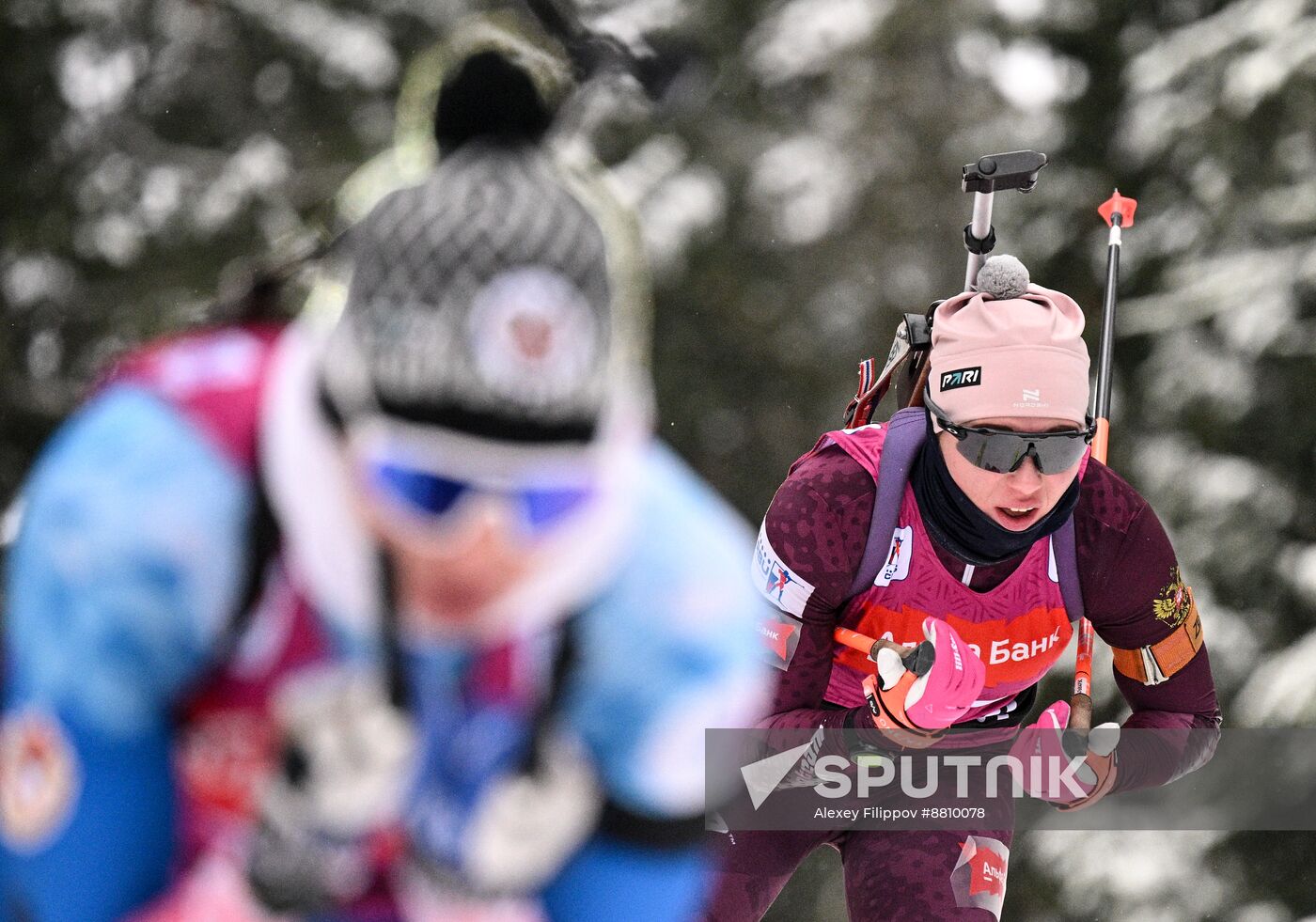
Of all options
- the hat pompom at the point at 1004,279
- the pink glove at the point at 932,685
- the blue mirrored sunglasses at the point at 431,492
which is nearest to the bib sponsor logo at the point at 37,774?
the blue mirrored sunglasses at the point at 431,492

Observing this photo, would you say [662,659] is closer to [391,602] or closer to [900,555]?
[391,602]

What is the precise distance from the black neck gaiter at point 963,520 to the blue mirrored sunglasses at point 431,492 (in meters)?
2.01

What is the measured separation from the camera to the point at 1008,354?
11.2ft

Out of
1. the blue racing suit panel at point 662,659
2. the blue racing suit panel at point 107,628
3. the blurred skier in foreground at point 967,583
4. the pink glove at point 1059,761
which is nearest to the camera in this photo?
the blue racing suit panel at point 107,628

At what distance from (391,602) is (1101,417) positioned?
311 cm

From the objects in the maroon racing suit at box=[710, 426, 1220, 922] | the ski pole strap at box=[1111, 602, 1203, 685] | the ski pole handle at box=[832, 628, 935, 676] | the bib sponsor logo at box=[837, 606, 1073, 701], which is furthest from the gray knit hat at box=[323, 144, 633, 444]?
the ski pole strap at box=[1111, 602, 1203, 685]

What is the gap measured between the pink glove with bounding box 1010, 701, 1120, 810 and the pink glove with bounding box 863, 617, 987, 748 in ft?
1.31

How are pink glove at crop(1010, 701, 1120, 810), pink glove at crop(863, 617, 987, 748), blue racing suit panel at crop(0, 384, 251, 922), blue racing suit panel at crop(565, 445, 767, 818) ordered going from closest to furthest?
blue racing suit panel at crop(0, 384, 251, 922) < blue racing suit panel at crop(565, 445, 767, 818) < pink glove at crop(863, 617, 987, 748) < pink glove at crop(1010, 701, 1120, 810)

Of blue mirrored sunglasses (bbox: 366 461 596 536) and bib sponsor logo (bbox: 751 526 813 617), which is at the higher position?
blue mirrored sunglasses (bbox: 366 461 596 536)

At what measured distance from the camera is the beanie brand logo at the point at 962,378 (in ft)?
11.3

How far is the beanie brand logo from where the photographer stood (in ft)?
11.3

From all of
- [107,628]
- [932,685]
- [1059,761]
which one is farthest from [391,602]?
[1059,761]

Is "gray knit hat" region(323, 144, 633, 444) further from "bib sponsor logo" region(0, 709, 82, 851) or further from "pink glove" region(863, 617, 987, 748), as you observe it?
"pink glove" region(863, 617, 987, 748)

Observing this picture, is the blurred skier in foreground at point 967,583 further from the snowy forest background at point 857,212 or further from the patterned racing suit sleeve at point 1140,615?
the snowy forest background at point 857,212
